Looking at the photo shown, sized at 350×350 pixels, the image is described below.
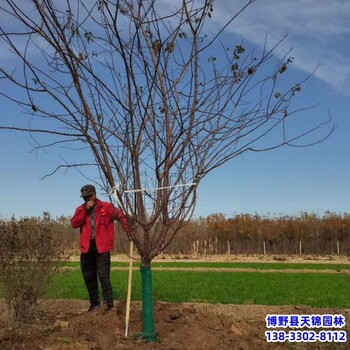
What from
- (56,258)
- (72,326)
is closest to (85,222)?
(56,258)

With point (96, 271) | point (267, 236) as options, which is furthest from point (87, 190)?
point (267, 236)

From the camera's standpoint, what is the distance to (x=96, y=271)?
347 inches

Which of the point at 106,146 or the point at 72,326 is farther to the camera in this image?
the point at 72,326

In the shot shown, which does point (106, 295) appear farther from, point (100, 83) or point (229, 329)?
point (100, 83)

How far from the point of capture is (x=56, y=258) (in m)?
8.77

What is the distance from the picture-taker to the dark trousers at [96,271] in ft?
27.4

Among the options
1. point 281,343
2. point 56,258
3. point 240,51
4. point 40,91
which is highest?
point 240,51

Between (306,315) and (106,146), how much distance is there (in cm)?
446

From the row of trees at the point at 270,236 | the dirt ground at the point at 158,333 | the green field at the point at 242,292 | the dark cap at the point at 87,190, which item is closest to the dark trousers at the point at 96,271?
the dirt ground at the point at 158,333

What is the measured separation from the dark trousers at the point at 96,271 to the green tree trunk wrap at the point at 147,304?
201cm

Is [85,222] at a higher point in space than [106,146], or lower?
lower

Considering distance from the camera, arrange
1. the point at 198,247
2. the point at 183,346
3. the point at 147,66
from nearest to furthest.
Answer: the point at 147,66, the point at 183,346, the point at 198,247

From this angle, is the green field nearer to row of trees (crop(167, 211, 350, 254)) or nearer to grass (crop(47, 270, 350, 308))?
grass (crop(47, 270, 350, 308))

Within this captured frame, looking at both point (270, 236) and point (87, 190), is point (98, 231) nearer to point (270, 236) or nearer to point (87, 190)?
point (87, 190)
